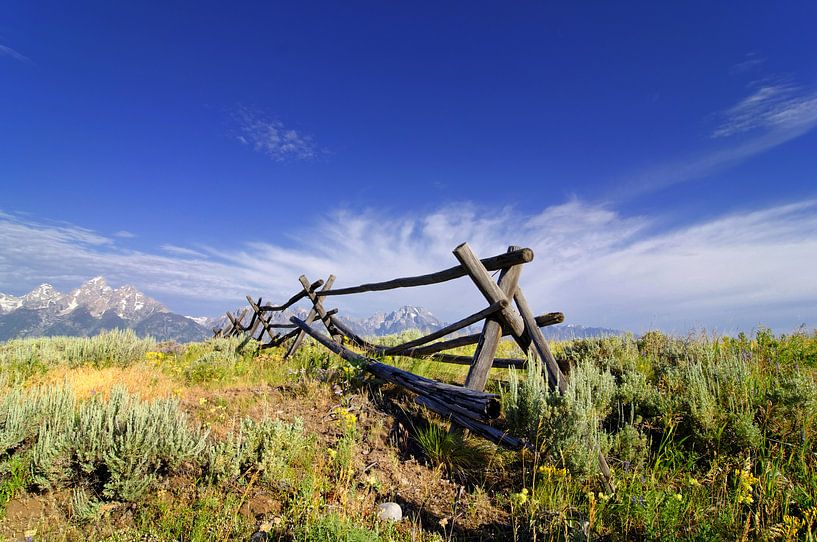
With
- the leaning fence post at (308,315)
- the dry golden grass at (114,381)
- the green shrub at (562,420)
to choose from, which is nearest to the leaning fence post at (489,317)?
the green shrub at (562,420)

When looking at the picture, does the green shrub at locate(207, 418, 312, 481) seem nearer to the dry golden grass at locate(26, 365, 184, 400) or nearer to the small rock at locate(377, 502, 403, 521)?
the small rock at locate(377, 502, 403, 521)

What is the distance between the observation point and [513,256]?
436 centimetres

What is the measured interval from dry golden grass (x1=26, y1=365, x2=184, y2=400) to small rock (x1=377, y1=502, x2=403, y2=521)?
3.37 metres

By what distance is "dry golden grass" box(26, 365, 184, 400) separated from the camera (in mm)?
5191

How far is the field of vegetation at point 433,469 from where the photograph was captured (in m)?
2.69

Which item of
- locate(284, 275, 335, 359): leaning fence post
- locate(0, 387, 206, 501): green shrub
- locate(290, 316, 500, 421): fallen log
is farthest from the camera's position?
locate(284, 275, 335, 359): leaning fence post

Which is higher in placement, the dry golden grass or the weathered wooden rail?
the weathered wooden rail

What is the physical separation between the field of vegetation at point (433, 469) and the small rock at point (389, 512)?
0.06 metres

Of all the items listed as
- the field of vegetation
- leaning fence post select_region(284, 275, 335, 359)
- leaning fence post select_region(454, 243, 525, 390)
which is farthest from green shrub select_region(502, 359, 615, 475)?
leaning fence post select_region(284, 275, 335, 359)

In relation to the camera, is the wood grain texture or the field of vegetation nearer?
the field of vegetation

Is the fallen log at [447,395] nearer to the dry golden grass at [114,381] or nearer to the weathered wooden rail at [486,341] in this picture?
the weathered wooden rail at [486,341]

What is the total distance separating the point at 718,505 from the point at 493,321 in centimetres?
245

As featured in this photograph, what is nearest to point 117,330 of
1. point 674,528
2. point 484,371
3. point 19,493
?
point 19,493

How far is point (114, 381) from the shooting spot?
229 inches
